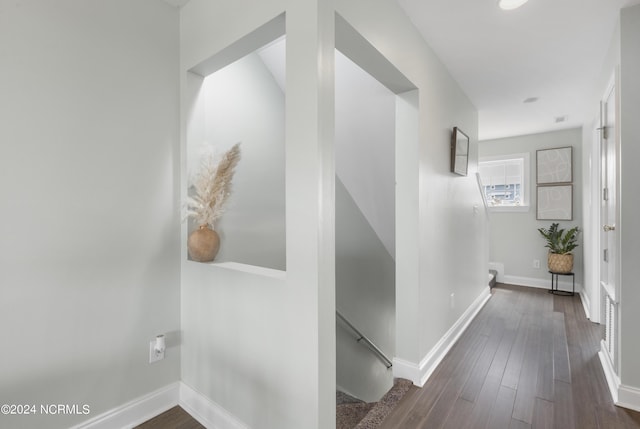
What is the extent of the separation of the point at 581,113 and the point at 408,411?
4.08 meters

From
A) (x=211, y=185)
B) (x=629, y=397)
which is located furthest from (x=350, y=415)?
(x=211, y=185)

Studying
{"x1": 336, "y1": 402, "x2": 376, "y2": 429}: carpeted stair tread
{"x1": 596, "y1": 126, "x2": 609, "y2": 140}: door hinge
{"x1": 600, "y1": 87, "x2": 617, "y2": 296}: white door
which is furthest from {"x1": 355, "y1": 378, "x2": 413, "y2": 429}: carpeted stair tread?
{"x1": 596, "y1": 126, "x2": 609, "y2": 140}: door hinge

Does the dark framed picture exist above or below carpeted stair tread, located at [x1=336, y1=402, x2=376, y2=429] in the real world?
above

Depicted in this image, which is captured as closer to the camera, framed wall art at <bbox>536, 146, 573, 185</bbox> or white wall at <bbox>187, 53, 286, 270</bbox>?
white wall at <bbox>187, 53, 286, 270</bbox>

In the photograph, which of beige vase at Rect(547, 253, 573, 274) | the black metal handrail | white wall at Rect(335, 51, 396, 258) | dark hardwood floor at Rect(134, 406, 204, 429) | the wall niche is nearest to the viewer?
dark hardwood floor at Rect(134, 406, 204, 429)

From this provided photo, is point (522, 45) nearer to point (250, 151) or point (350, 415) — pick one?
point (250, 151)

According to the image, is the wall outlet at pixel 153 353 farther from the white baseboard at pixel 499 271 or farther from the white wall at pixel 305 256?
the white baseboard at pixel 499 271

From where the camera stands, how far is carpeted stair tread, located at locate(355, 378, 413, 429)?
1.67 m

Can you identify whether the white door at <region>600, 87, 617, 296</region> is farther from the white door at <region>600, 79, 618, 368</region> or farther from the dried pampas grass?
the dried pampas grass

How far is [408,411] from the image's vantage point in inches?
69.7

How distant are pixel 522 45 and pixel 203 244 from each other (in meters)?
2.64

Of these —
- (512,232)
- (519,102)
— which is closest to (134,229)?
(519,102)

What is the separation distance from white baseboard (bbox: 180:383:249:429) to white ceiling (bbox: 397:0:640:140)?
2526mm

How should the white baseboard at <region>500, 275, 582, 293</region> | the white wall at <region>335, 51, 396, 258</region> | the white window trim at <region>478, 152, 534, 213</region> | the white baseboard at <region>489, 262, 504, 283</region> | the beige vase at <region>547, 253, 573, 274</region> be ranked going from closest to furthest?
the white wall at <region>335, 51, 396, 258</region>
the beige vase at <region>547, 253, 573, 274</region>
the white baseboard at <region>500, 275, 582, 293</region>
the white window trim at <region>478, 152, 534, 213</region>
the white baseboard at <region>489, 262, 504, 283</region>
